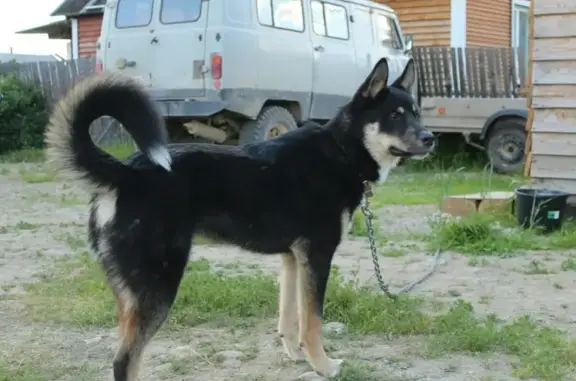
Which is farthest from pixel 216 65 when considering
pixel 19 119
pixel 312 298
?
pixel 19 119

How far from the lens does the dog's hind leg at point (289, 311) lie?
395 cm

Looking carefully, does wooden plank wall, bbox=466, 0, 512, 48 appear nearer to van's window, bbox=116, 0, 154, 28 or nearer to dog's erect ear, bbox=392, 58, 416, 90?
van's window, bbox=116, 0, 154, 28

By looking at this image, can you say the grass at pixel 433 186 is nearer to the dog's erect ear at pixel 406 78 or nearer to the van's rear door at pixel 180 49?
the van's rear door at pixel 180 49

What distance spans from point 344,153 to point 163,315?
1.27 m

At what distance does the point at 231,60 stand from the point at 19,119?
24.0 feet

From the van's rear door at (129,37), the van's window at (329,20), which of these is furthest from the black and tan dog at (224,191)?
the van's window at (329,20)

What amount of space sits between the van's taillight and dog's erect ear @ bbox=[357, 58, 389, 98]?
5.75 m

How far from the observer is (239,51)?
31.1 ft

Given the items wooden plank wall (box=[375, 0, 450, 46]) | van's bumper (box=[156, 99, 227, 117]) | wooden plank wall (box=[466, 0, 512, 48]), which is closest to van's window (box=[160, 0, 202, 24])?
van's bumper (box=[156, 99, 227, 117])

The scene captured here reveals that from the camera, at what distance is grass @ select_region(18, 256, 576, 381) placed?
151 inches

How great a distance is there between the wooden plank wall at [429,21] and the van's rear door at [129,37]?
9.78m

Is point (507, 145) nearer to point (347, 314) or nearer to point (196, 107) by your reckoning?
point (196, 107)

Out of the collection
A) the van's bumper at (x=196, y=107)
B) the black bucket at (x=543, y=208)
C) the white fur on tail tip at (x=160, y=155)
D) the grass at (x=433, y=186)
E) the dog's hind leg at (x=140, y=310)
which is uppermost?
the white fur on tail tip at (x=160, y=155)

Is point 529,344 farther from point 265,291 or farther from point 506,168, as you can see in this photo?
point 506,168
